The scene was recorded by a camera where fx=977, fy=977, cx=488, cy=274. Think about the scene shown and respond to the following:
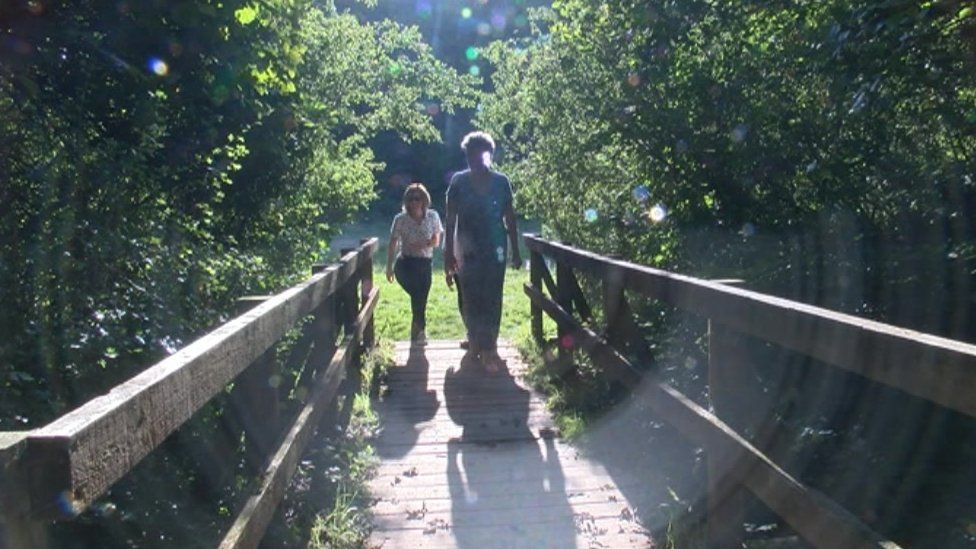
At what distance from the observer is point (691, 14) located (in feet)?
19.4

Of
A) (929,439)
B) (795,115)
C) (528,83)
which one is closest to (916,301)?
(929,439)

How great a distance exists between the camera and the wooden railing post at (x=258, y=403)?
12.4ft

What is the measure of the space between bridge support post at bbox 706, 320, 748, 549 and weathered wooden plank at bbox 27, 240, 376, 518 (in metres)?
1.72

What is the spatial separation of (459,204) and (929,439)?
447 cm

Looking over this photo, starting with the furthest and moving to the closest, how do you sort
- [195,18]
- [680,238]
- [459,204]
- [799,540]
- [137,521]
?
1. [459,204]
2. [680,238]
3. [195,18]
4. [799,540]
5. [137,521]

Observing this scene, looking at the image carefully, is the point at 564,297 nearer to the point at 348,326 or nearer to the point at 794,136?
the point at 348,326

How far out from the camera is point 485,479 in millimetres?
5410

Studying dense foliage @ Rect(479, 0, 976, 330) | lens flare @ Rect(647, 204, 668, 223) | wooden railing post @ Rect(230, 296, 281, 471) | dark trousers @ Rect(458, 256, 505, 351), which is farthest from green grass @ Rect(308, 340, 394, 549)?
lens flare @ Rect(647, 204, 668, 223)

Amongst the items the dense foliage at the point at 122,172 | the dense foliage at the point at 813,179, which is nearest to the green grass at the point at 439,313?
the dense foliage at the point at 122,172

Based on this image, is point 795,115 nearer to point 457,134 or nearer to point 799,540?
point 799,540

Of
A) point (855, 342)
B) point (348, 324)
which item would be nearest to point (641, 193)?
point (348, 324)

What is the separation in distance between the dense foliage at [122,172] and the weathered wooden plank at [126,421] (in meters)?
0.77

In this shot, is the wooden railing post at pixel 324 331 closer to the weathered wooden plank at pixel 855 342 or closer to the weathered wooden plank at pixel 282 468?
the weathered wooden plank at pixel 282 468

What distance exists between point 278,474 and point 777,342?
1.75 meters
